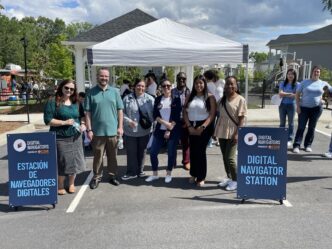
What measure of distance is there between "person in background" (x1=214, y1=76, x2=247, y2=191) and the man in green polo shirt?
1521 millimetres

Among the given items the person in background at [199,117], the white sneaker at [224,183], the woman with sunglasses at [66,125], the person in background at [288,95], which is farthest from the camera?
the person in background at [288,95]

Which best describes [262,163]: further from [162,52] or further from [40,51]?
[40,51]

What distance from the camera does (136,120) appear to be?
5.98m

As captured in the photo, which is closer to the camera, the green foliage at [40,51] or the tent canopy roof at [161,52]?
the tent canopy roof at [161,52]

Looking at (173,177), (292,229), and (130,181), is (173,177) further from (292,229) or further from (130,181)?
(292,229)

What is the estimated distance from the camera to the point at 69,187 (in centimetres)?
559

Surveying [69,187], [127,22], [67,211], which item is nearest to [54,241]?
[67,211]

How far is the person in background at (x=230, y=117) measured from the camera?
207 inches

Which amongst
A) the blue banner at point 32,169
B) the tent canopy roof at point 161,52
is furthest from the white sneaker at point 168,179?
the tent canopy roof at point 161,52

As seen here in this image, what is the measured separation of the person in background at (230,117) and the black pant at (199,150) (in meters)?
0.17

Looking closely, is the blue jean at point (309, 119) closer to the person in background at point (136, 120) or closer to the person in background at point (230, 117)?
the person in background at point (230, 117)

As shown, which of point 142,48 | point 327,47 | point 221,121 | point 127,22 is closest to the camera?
point 221,121

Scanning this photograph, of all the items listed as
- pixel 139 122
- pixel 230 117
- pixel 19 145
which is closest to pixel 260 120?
pixel 139 122

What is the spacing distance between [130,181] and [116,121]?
1146mm
